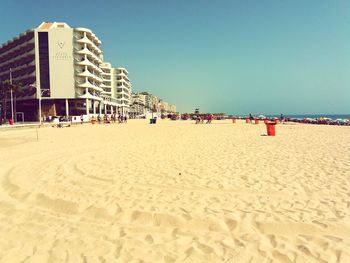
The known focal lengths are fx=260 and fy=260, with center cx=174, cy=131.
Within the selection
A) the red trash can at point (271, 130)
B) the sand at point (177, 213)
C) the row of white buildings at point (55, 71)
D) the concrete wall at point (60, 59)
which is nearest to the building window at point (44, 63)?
the row of white buildings at point (55, 71)

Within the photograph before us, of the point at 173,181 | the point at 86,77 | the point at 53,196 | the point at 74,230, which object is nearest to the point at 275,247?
the point at 74,230

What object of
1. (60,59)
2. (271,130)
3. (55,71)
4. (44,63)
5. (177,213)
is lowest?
(177,213)

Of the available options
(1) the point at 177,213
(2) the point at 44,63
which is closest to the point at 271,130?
(1) the point at 177,213

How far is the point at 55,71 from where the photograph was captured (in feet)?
194

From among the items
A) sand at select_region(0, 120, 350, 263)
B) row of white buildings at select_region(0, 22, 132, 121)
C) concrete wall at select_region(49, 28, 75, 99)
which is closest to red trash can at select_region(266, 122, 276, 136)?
sand at select_region(0, 120, 350, 263)

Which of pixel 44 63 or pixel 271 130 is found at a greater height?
pixel 44 63

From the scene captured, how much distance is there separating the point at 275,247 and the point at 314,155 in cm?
830

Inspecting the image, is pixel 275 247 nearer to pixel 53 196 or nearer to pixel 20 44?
pixel 53 196

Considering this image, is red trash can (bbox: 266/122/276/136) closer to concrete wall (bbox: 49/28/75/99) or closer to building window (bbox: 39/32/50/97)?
concrete wall (bbox: 49/28/75/99)

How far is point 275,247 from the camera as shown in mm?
3568

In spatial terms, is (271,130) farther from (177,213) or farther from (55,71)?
(55,71)

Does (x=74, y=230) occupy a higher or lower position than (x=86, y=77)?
lower

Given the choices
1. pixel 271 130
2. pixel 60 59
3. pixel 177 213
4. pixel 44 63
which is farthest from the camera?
pixel 44 63

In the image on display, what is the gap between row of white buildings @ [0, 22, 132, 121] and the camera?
58.8 meters
